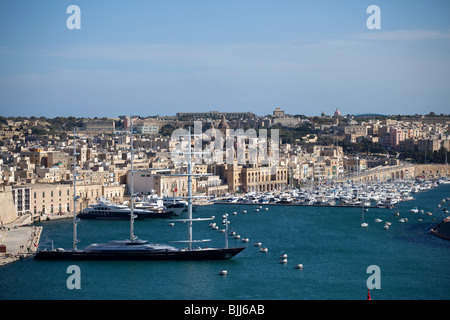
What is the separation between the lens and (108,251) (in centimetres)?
1477

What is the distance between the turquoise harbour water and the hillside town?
7.60 ft

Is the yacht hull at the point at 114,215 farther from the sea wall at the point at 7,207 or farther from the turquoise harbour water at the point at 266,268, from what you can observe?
the sea wall at the point at 7,207

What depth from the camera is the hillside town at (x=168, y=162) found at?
23.5 metres

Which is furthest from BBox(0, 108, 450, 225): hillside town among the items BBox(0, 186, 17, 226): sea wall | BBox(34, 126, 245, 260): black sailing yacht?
BBox(34, 126, 245, 260): black sailing yacht

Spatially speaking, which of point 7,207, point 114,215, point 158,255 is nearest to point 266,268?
point 158,255

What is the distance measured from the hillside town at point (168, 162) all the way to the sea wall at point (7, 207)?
0.09 ft

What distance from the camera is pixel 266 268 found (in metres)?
13.9

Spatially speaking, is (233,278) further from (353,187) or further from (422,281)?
(353,187)

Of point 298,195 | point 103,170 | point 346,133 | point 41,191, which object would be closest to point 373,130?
point 346,133

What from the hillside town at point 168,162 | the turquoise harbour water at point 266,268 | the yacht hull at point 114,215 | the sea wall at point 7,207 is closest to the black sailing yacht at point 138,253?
the turquoise harbour water at point 266,268

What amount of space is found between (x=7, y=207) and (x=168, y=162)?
42.1 feet

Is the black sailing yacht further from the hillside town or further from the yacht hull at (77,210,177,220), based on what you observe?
the yacht hull at (77,210,177,220)

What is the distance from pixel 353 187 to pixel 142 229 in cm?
1469

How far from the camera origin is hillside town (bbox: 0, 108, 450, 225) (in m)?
23.5
